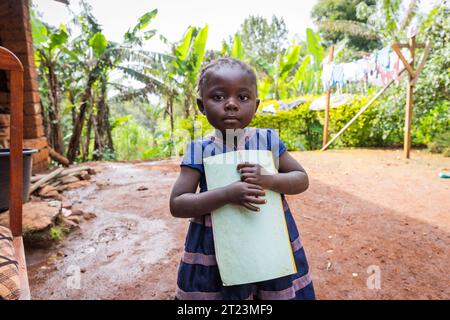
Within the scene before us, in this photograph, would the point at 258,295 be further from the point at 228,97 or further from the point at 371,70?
the point at 371,70

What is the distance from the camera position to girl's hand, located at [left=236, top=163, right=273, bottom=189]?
2.69 ft

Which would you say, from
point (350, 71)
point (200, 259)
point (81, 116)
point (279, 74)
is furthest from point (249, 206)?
point (279, 74)

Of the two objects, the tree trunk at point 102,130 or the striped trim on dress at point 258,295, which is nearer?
the striped trim on dress at point 258,295

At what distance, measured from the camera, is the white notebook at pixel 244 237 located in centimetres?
80

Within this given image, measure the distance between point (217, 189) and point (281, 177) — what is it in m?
0.20

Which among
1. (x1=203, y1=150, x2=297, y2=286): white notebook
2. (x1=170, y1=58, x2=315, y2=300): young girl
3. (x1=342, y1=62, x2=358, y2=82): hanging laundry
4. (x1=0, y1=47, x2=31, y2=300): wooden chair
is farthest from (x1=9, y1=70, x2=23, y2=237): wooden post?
(x1=342, y1=62, x2=358, y2=82): hanging laundry

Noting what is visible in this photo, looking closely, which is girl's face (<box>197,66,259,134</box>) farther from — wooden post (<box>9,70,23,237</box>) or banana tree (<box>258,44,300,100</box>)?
banana tree (<box>258,44,300,100</box>)

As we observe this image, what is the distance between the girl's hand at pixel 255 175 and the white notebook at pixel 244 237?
2 centimetres

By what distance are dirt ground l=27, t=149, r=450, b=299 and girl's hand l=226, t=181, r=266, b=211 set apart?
130 centimetres

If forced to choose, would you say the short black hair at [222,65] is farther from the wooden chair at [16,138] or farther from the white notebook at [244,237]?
the wooden chair at [16,138]

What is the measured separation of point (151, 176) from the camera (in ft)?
17.5

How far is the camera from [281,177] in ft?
2.92

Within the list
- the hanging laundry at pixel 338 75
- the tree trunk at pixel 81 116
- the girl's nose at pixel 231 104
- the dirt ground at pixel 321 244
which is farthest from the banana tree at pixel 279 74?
the girl's nose at pixel 231 104
